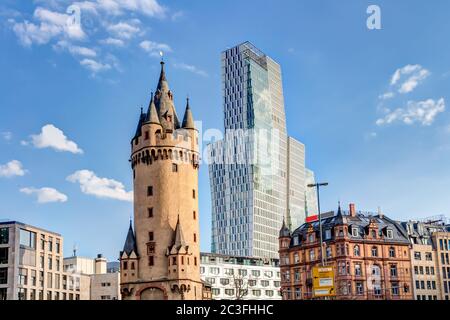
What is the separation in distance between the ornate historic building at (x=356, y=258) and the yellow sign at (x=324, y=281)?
49.6m

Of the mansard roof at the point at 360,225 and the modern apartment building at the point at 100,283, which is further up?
the mansard roof at the point at 360,225

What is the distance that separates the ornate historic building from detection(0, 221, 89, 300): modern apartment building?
4990 centimetres

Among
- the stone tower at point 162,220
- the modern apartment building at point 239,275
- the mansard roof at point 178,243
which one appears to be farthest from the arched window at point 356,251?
the modern apartment building at point 239,275

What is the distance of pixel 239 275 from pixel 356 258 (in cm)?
6461

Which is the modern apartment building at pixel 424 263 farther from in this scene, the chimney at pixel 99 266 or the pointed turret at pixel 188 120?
the chimney at pixel 99 266

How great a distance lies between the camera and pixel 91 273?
557ft

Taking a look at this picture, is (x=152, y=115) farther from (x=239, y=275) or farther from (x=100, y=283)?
(x=239, y=275)

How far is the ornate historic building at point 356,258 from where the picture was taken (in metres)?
114

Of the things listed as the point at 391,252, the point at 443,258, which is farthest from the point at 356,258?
the point at 443,258

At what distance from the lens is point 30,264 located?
12669 centimetres

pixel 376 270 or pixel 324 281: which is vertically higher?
pixel 376 270

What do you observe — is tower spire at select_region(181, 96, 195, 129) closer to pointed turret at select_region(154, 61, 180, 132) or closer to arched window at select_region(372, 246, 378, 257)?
pointed turret at select_region(154, 61, 180, 132)
